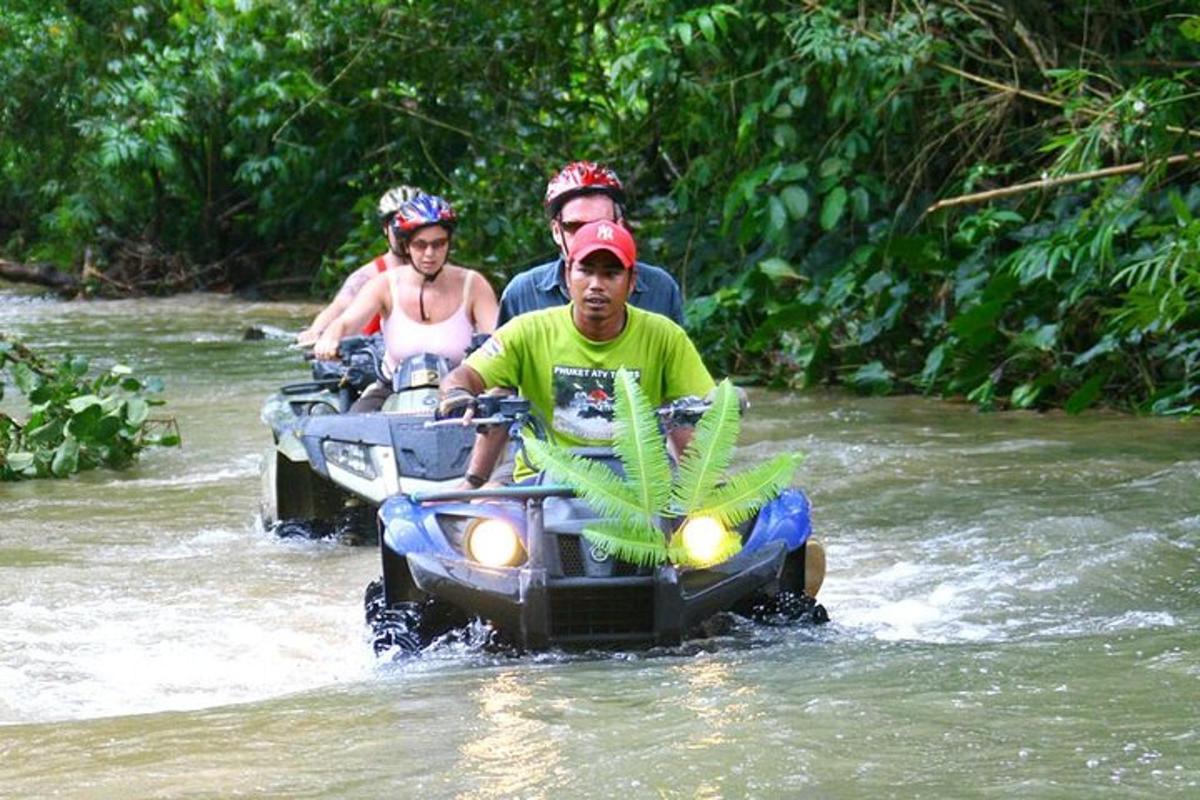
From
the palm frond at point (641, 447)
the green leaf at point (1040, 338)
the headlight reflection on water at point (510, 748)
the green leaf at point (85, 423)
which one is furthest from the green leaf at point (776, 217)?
the headlight reflection on water at point (510, 748)

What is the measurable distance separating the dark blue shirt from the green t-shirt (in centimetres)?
102

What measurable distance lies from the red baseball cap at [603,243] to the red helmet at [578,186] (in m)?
1.45

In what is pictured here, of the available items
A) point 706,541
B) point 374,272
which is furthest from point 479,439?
point 374,272

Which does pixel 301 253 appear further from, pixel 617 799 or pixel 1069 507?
pixel 617 799

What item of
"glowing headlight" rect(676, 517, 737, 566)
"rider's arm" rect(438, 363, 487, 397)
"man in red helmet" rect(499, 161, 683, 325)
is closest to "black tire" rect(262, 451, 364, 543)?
"man in red helmet" rect(499, 161, 683, 325)

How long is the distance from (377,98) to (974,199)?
897 cm

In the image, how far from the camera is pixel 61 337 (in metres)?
21.8

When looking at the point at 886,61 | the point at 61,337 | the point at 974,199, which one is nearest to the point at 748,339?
the point at 886,61

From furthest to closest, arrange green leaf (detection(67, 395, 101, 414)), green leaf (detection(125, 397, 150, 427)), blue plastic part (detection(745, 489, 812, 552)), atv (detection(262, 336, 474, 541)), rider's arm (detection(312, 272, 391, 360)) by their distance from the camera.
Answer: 1. green leaf (detection(125, 397, 150, 427))
2. green leaf (detection(67, 395, 101, 414))
3. rider's arm (detection(312, 272, 391, 360))
4. atv (detection(262, 336, 474, 541))
5. blue plastic part (detection(745, 489, 812, 552))

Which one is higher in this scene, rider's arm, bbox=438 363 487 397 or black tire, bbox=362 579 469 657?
rider's arm, bbox=438 363 487 397

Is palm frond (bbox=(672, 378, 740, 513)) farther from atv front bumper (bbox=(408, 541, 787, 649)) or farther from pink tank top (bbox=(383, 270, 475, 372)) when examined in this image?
pink tank top (bbox=(383, 270, 475, 372))

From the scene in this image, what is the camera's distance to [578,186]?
820cm

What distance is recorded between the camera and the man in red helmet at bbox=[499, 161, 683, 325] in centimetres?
792

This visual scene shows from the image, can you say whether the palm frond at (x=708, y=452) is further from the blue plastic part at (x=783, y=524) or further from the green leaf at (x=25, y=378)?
the green leaf at (x=25, y=378)
